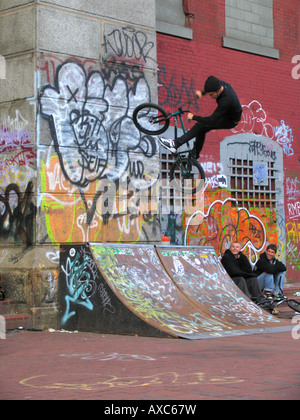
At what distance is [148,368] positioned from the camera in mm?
7480

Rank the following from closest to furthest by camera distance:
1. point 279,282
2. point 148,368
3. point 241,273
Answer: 1. point 148,368
2. point 241,273
3. point 279,282

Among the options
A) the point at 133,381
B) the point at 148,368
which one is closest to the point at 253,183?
the point at 148,368

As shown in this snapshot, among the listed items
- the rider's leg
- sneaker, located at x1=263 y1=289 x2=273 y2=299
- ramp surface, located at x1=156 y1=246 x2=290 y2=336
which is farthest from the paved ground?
the rider's leg

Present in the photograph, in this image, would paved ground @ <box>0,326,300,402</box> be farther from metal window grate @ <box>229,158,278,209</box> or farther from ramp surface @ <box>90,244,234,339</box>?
metal window grate @ <box>229,158,278,209</box>

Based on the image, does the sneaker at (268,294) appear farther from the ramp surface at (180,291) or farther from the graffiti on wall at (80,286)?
the graffiti on wall at (80,286)

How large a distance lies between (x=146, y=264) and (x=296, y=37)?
31.9 feet

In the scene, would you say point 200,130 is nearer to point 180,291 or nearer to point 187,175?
point 187,175

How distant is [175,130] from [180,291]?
2.60 m

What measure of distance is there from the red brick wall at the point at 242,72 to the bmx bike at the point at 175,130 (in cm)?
134

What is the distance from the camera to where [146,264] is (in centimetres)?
1181

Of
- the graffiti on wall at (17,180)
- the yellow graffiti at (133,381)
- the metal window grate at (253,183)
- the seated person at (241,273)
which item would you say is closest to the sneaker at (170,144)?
the graffiti on wall at (17,180)

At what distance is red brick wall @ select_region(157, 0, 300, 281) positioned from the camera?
1592 centimetres

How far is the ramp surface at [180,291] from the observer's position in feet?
35.0
